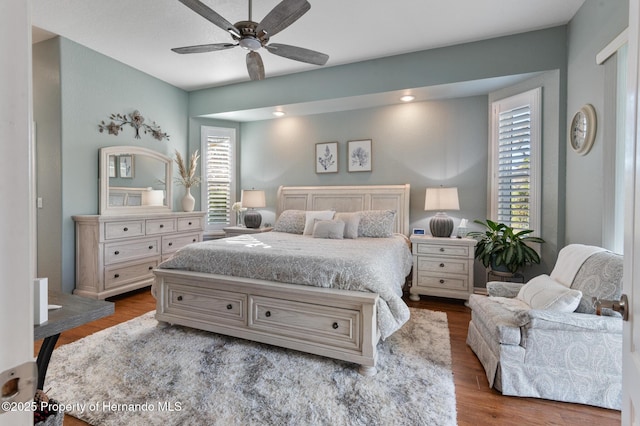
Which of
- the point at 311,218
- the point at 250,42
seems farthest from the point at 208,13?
the point at 311,218

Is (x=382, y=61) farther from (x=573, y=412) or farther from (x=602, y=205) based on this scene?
(x=573, y=412)

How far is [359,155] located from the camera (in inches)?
180

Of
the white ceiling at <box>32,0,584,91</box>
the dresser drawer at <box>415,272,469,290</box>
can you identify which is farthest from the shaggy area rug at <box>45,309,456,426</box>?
the white ceiling at <box>32,0,584,91</box>

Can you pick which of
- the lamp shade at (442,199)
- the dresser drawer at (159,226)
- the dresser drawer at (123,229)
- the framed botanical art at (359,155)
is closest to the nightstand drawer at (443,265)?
the lamp shade at (442,199)

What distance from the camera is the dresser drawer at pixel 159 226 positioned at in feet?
13.3

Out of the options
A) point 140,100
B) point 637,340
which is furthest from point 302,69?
point 637,340

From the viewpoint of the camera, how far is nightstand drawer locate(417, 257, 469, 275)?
3547 mm

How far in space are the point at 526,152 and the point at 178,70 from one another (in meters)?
4.71

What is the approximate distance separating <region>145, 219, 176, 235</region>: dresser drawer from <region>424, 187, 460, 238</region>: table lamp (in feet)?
11.9

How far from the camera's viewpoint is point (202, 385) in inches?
78.0

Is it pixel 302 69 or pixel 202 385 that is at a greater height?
pixel 302 69

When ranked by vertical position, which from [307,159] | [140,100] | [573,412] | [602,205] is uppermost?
[140,100]

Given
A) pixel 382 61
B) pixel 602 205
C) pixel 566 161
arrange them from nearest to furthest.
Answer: pixel 602 205 < pixel 566 161 < pixel 382 61

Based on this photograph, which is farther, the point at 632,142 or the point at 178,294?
the point at 178,294
